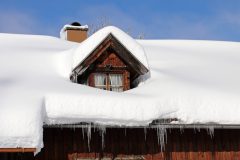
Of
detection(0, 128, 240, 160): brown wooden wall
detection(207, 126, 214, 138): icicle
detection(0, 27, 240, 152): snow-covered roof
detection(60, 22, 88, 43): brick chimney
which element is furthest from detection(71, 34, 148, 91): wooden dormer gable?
detection(60, 22, 88, 43): brick chimney

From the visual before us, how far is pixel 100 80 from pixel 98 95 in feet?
5.28

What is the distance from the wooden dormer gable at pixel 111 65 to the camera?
1283cm

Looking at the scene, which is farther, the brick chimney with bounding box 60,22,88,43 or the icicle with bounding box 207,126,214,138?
the brick chimney with bounding box 60,22,88,43

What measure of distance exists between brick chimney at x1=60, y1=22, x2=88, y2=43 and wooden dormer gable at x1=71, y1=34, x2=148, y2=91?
5.81 m

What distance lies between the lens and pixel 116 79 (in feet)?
42.8

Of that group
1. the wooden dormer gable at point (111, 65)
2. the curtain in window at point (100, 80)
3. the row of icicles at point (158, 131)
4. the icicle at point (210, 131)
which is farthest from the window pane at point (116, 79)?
the icicle at point (210, 131)

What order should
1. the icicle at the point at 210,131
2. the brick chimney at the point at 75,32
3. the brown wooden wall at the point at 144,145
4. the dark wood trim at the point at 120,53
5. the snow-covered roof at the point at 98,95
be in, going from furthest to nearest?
the brick chimney at the point at 75,32
the dark wood trim at the point at 120,53
the icicle at the point at 210,131
the brown wooden wall at the point at 144,145
the snow-covered roof at the point at 98,95

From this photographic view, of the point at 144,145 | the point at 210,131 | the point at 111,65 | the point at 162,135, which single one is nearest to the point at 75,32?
the point at 111,65

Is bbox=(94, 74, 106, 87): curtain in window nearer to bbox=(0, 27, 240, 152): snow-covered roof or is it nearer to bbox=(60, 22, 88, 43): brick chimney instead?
bbox=(0, 27, 240, 152): snow-covered roof

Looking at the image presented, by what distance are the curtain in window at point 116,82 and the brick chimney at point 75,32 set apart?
5.99 meters

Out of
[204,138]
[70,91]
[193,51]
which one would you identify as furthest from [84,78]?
[193,51]

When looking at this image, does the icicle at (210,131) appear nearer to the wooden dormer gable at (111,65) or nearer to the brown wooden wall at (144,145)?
the brown wooden wall at (144,145)

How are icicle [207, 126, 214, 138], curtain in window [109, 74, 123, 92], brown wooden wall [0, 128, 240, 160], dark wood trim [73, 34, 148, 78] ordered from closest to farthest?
brown wooden wall [0, 128, 240, 160]
icicle [207, 126, 214, 138]
dark wood trim [73, 34, 148, 78]
curtain in window [109, 74, 123, 92]

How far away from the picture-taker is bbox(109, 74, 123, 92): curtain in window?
42.3 ft
